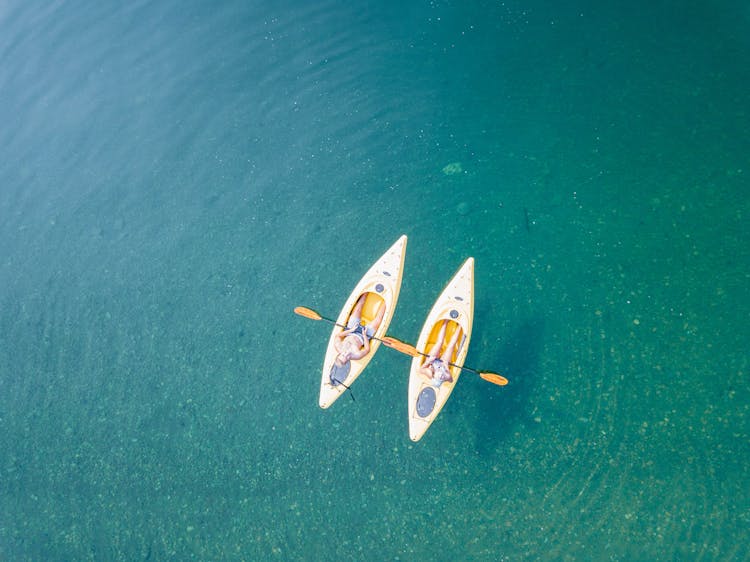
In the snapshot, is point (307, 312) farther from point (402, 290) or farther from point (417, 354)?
point (417, 354)

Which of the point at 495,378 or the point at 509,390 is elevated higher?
the point at 495,378

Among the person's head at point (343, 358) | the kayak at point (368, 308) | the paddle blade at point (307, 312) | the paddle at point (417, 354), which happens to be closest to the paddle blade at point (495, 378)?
the paddle at point (417, 354)

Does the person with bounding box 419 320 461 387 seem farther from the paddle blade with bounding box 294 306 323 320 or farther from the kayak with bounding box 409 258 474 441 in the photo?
the paddle blade with bounding box 294 306 323 320

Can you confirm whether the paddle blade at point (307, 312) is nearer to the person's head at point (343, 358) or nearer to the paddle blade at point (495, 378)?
the person's head at point (343, 358)

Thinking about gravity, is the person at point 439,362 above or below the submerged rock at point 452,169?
below

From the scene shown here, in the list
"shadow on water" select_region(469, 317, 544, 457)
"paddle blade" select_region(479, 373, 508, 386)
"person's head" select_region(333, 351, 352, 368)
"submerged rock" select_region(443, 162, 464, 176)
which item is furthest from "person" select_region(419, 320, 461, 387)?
"submerged rock" select_region(443, 162, 464, 176)

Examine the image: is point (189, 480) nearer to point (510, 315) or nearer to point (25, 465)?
point (25, 465)

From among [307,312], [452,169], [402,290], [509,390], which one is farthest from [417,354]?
[452,169]
